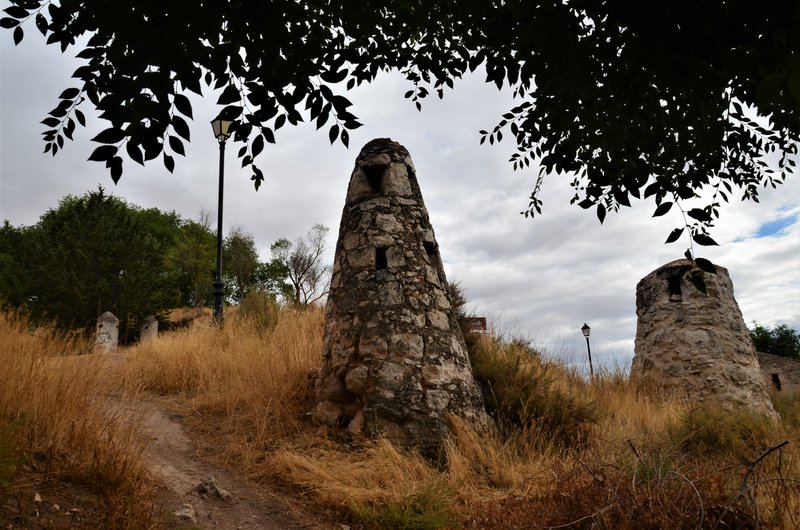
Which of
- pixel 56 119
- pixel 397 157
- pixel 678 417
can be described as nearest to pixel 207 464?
pixel 56 119

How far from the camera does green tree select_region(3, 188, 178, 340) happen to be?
1688 cm

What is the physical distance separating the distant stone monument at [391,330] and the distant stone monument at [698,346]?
449 cm

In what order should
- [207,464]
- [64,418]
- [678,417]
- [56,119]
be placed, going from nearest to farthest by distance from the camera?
[56,119]
[64,418]
[207,464]
[678,417]

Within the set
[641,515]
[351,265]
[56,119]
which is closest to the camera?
[56,119]

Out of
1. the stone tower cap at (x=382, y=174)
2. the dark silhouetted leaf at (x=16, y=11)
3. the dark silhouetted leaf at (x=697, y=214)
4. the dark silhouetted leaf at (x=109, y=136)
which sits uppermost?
the stone tower cap at (x=382, y=174)

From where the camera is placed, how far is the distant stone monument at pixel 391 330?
4934mm

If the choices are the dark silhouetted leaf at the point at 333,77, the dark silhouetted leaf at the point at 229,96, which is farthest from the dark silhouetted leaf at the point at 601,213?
the dark silhouetted leaf at the point at 229,96

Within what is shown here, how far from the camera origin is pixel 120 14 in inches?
68.3

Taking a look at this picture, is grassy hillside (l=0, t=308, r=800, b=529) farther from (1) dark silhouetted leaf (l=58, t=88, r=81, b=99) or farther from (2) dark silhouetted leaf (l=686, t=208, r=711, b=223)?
(1) dark silhouetted leaf (l=58, t=88, r=81, b=99)

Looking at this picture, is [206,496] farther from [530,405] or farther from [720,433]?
[720,433]

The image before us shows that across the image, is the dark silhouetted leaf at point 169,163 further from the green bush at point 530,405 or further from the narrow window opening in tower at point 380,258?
the green bush at point 530,405

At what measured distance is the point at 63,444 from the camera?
3529 millimetres

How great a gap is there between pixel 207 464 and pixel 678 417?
19.6 feet

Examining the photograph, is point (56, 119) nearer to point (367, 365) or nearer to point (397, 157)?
point (367, 365)
